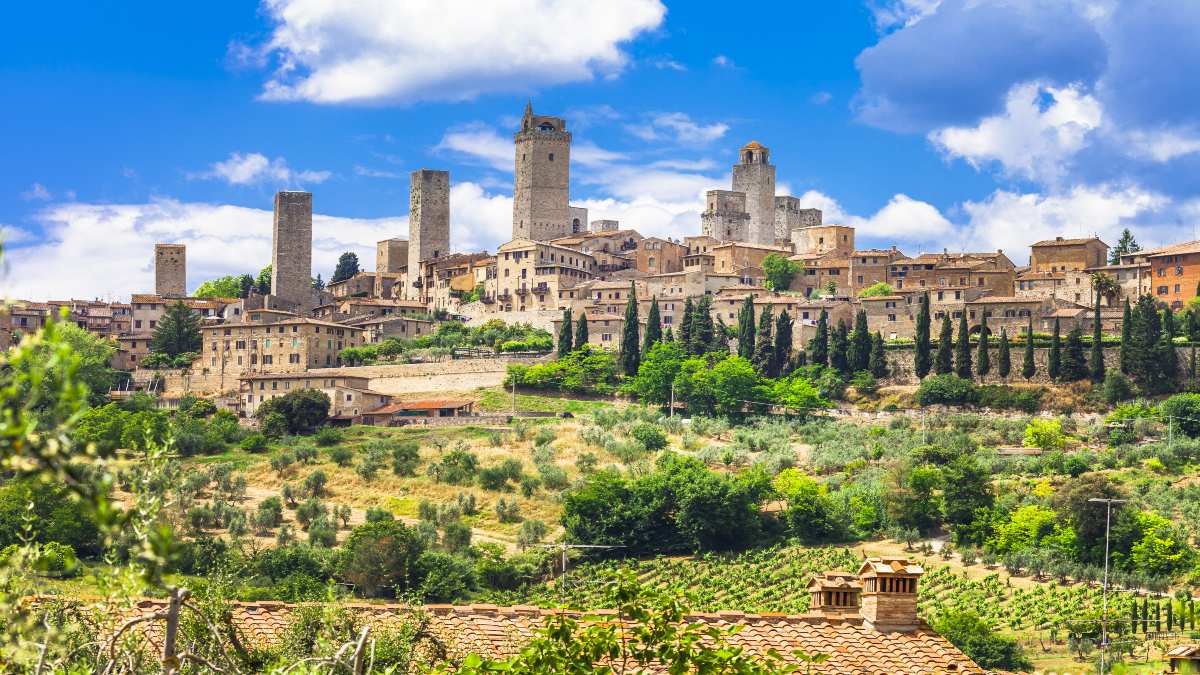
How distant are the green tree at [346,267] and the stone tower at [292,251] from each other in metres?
15.0

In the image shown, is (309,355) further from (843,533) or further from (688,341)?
(843,533)

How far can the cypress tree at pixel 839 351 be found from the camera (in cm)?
8188

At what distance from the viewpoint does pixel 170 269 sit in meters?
113

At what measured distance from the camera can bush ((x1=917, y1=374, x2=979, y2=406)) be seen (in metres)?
75.8

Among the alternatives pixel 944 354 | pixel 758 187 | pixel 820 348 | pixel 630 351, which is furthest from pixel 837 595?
pixel 758 187

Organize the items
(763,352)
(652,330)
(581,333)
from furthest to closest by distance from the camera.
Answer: (581,333)
(652,330)
(763,352)

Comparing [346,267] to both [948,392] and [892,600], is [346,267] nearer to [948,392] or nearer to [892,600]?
[948,392]

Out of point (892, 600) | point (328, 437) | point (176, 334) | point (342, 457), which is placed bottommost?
point (342, 457)

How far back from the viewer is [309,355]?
90.9m

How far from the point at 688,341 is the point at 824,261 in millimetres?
20349

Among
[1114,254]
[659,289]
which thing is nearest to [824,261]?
[659,289]

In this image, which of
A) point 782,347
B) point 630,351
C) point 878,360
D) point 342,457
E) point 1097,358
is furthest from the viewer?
point 630,351

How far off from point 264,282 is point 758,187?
39.5m

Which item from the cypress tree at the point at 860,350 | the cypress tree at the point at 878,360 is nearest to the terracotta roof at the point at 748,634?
the cypress tree at the point at 878,360
